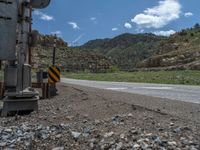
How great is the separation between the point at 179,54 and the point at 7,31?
43287mm

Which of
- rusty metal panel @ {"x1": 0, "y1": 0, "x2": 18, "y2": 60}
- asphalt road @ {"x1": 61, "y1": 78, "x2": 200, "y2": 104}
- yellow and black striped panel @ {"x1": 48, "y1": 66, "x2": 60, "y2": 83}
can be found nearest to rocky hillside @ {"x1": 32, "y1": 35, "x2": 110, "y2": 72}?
asphalt road @ {"x1": 61, "y1": 78, "x2": 200, "y2": 104}

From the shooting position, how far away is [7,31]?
506cm

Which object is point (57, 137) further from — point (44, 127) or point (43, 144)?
point (44, 127)

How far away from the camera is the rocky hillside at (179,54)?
4138cm

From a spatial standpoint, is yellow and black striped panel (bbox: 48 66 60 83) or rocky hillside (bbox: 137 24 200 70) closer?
yellow and black striped panel (bbox: 48 66 60 83)

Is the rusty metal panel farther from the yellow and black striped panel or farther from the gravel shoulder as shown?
the yellow and black striped panel

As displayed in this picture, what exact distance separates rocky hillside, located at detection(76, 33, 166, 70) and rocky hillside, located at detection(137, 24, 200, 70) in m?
23.9

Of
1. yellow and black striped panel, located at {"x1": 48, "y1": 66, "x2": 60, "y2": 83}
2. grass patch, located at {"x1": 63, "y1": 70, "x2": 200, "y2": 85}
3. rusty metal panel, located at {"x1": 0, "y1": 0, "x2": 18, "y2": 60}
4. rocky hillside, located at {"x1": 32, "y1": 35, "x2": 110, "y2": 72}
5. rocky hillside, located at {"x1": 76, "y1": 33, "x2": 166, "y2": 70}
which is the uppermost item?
rocky hillside, located at {"x1": 76, "y1": 33, "x2": 166, "y2": 70}

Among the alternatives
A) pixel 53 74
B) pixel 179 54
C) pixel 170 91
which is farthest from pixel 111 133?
pixel 179 54

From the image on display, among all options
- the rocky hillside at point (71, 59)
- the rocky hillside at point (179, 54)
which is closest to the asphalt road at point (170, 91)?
the rocky hillside at point (179, 54)

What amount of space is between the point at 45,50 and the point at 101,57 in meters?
18.1

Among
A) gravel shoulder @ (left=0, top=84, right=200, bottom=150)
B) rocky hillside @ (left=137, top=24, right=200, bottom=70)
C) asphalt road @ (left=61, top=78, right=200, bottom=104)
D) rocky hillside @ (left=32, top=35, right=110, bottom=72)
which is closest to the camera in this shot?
gravel shoulder @ (left=0, top=84, right=200, bottom=150)

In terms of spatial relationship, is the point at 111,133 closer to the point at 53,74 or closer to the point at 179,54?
the point at 53,74

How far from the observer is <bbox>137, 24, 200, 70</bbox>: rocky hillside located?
136ft
